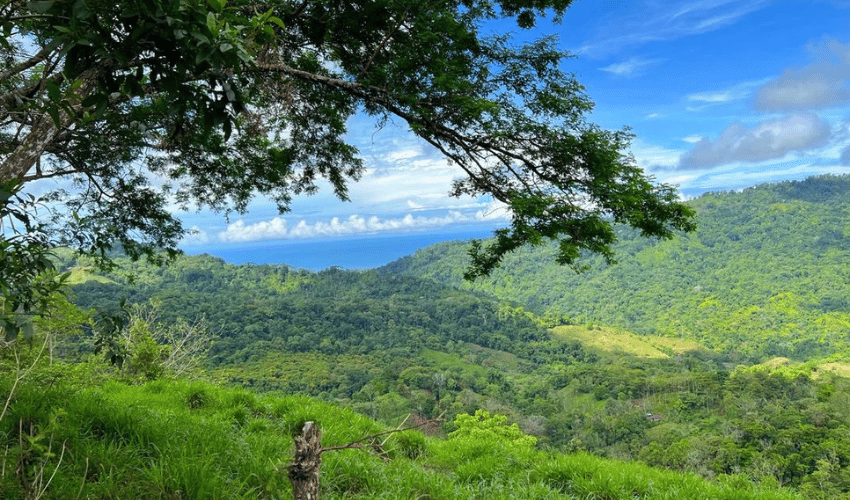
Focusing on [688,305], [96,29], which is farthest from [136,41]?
[688,305]

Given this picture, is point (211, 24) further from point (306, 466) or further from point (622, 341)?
point (622, 341)

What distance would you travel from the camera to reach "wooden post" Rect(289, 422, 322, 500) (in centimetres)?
185

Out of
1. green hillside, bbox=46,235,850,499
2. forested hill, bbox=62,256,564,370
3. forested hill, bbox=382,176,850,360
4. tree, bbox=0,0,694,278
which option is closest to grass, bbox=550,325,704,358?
green hillside, bbox=46,235,850,499

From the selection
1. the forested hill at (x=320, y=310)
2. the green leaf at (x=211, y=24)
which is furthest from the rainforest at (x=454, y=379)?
the green leaf at (x=211, y=24)

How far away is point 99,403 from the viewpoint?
3.99 metres

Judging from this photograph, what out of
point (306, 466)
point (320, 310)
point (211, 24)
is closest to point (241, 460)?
point (306, 466)

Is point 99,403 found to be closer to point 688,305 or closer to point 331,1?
point 331,1

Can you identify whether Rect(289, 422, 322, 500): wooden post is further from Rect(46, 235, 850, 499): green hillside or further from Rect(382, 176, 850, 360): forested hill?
Rect(382, 176, 850, 360): forested hill

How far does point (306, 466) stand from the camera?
185cm

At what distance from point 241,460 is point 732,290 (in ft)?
594

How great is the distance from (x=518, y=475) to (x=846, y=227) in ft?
781

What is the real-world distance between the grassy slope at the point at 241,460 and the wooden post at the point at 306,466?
13 cm

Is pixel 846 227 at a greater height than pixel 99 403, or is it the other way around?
pixel 99 403

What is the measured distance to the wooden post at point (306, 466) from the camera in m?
1.85
